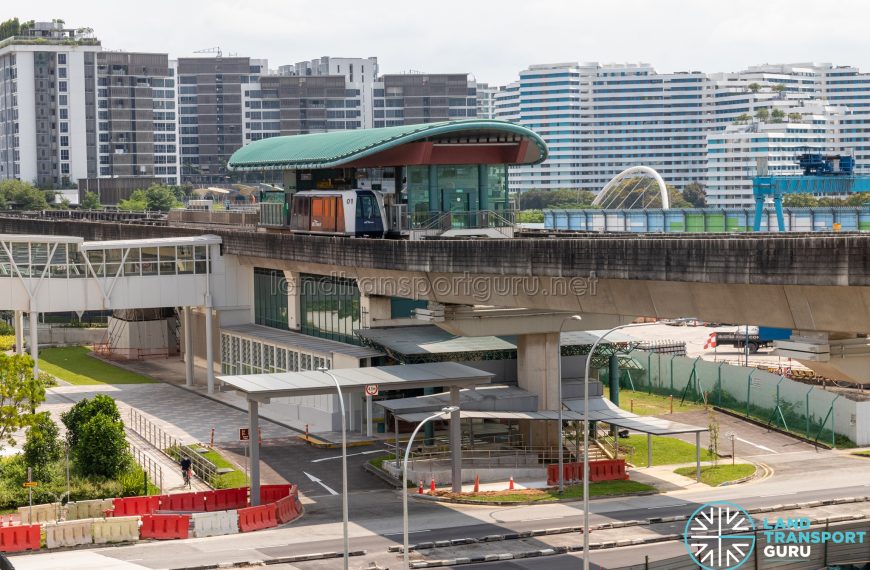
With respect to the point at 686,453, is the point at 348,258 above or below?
above

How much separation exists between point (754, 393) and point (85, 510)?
36.2m

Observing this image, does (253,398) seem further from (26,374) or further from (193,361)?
(193,361)

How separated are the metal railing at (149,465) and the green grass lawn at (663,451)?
2007cm

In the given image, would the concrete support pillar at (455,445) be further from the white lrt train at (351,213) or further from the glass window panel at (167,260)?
the glass window panel at (167,260)

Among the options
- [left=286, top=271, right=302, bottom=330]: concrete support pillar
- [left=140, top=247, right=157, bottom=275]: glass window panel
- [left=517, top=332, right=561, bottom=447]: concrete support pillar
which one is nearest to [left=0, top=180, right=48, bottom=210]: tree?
[left=140, top=247, right=157, bottom=275]: glass window panel

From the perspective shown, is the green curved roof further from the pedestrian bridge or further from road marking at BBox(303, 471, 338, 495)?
road marking at BBox(303, 471, 338, 495)

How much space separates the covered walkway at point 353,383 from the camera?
4816cm

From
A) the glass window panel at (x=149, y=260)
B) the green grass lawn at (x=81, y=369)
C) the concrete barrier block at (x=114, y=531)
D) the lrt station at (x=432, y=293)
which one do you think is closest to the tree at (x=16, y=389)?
the concrete barrier block at (x=114, y=531)

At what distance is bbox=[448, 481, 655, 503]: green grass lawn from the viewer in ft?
171

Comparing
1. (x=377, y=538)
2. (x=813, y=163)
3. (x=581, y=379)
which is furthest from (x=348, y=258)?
(x=813, y=163)

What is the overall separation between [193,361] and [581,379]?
29907 mm

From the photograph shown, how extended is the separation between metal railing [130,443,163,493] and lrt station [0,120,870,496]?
7509 mm

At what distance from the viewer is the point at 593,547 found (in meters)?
45.1

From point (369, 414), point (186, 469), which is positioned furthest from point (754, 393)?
point (186, 469)
